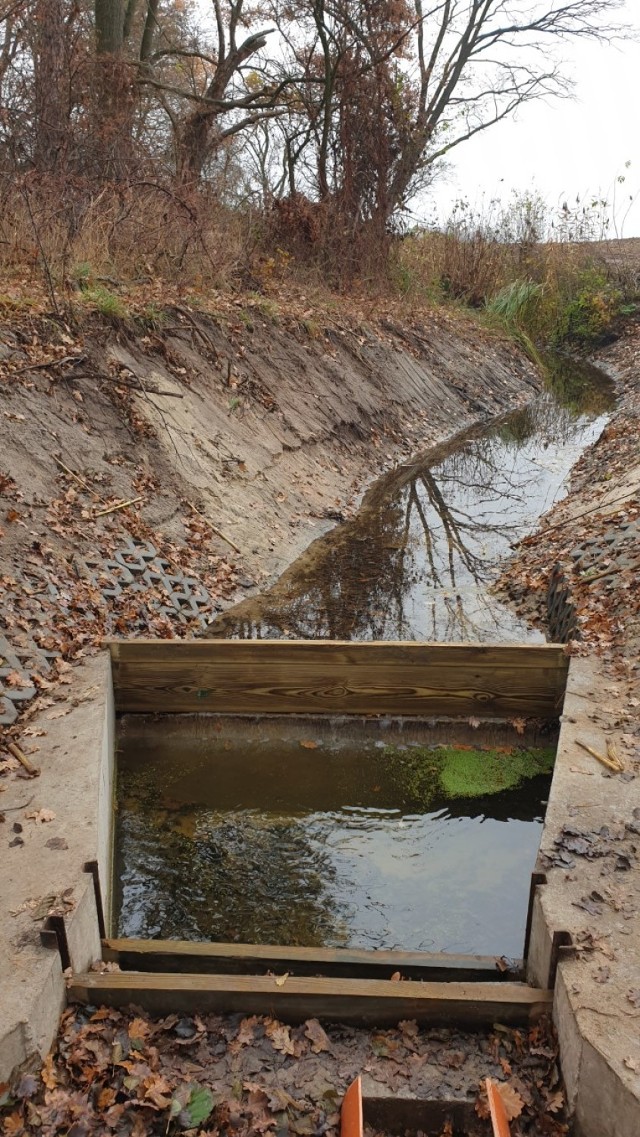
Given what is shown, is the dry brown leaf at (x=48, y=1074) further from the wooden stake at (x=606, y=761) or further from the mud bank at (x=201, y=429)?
the mud bank at (x=201, y=429)

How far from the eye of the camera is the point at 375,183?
18.9 m

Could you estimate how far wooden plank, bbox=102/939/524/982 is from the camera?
13.1ft

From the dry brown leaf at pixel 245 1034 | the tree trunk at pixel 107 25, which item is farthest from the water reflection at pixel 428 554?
the tree trunk at pixel 107 25

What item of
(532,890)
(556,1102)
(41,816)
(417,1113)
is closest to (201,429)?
(41,816)

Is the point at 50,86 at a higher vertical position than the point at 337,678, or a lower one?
higher

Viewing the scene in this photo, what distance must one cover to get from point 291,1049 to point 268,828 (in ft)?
5.77

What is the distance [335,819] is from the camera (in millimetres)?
5344

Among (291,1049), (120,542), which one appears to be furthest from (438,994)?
(120,542)

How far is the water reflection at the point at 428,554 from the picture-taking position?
8.14 metres

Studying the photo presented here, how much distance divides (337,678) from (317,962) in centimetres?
250

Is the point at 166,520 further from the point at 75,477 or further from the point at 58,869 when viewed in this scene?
the point at 58,869

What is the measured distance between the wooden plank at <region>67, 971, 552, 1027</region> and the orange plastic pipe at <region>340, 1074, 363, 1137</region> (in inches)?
15.6

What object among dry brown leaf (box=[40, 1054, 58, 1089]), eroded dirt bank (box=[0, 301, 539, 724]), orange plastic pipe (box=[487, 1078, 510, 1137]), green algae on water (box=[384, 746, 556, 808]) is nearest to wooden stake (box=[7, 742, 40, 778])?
eroded dirt bank (box=[0, 301, 539, 724])

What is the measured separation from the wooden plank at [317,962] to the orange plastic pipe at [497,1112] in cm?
74
